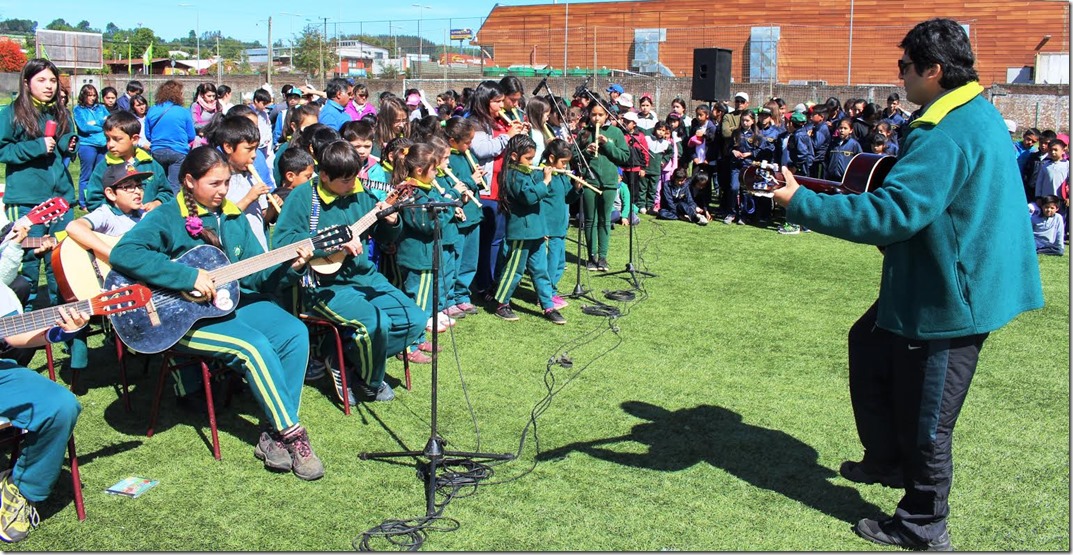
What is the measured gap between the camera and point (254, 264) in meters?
4.44

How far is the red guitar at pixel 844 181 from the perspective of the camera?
3541 mm

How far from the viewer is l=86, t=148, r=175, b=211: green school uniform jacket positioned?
5.84 m

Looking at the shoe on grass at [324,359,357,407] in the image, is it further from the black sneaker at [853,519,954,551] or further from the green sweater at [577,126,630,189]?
the green sweater at [577,126,630,189]

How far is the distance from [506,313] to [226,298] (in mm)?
3068

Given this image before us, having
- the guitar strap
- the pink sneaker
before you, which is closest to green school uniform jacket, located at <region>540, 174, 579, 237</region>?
the pink sneaker

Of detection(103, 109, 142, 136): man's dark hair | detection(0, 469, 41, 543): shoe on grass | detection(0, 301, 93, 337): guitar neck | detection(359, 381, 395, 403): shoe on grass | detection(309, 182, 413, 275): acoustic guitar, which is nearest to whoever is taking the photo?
detection(0, 469, 41, 543): shoe on grass

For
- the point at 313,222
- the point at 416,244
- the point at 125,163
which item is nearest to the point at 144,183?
the point at 125,163

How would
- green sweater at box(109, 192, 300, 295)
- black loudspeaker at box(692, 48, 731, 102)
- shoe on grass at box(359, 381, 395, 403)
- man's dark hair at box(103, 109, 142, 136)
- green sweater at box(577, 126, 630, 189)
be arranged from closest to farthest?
green sweater at box(109, 192, 300, 295) < shoe on grass at box(359, 381, 395, 403) < man's dark hair at box(103, 109, 142, 136) < green sweater at box(577, 126, 630, 189) < black loudspeaker at box(692, 48, 731, 102)

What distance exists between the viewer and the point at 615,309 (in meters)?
7.44

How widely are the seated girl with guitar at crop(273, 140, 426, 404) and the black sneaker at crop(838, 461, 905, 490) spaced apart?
2.45 m

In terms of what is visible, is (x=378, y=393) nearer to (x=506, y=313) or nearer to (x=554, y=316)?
(x=506, y=313)

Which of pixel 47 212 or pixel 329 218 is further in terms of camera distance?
pixel 329 218

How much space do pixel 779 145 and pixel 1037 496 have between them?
8.56m

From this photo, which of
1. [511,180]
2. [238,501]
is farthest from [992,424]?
[238,501]
